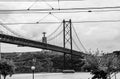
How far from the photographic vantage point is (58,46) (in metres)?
80.1

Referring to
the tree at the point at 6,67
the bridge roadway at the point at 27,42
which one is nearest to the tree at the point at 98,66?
the tree at the point at 6,67

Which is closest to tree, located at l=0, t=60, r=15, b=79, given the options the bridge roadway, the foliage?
the foliage

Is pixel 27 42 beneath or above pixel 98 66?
above

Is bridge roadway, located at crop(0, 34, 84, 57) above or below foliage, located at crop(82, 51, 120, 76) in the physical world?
above

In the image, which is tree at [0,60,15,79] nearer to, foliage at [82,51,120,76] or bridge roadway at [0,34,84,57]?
foliage at [82,51,120,76]

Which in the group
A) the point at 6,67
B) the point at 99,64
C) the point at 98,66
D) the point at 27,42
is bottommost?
the point at 98,66

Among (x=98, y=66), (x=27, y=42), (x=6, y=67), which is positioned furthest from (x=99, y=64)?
(x=27, y=42)

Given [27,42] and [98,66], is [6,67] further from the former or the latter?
[27,42]

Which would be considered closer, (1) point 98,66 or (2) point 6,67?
(1) point 98,66

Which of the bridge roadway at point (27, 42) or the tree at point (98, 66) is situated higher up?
the bridge roadway at point (27, 42)

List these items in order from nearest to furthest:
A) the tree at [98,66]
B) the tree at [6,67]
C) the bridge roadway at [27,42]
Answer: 1. the tree at [98,66]
2. the tree at [6,67]
3. the bridge roadway at [27,42]

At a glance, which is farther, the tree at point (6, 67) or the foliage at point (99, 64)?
the tree at point (6, 67)

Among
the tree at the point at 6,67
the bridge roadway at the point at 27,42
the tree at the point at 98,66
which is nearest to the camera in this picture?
the tree at the point at 98,66

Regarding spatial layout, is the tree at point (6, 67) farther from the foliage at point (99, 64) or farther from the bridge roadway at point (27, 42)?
the bridge roadway at point (27, 42)
